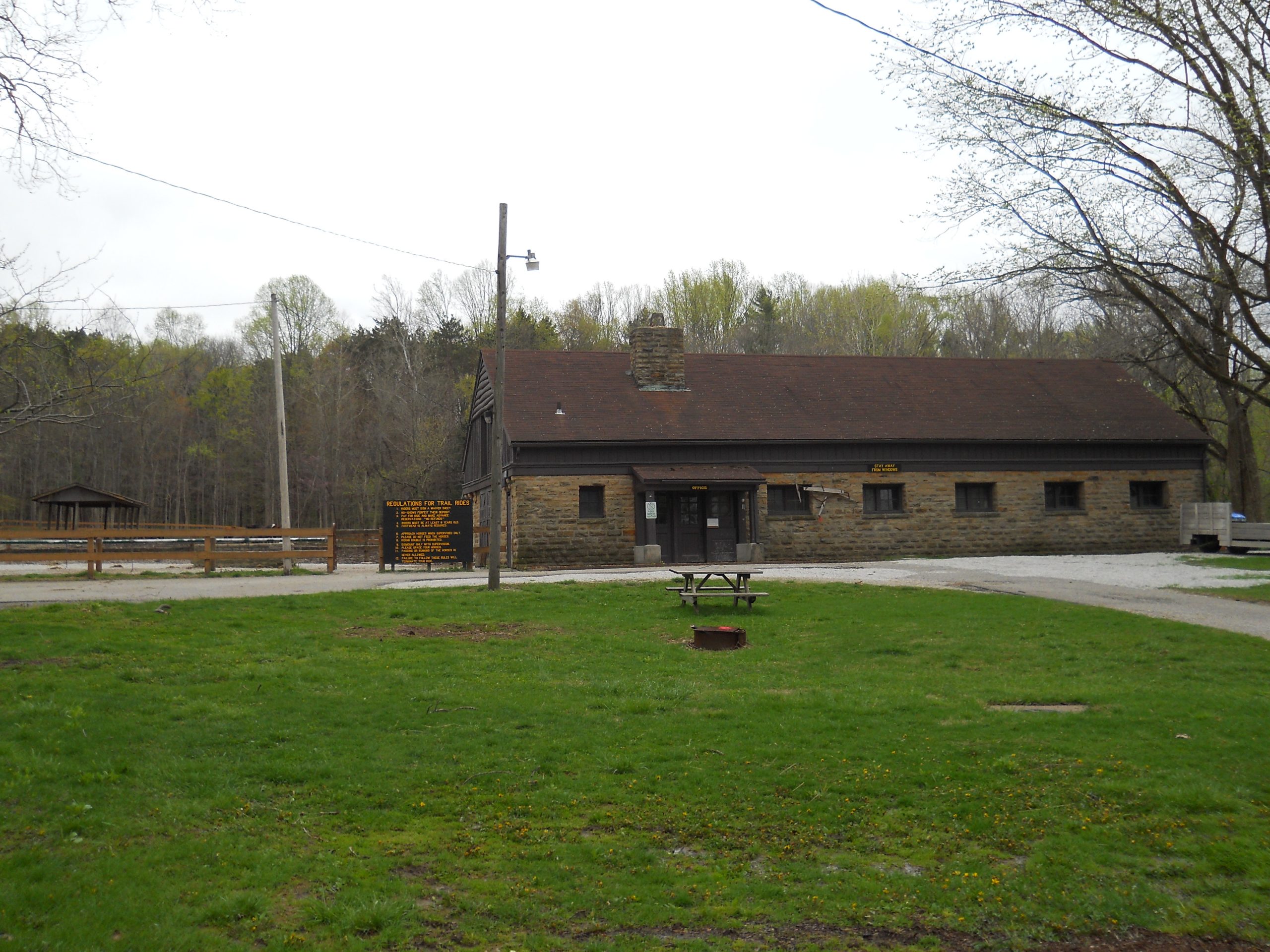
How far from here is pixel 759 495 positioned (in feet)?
100

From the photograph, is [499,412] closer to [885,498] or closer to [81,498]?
[885,498]

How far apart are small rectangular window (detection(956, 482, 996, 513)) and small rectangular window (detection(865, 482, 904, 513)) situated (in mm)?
1936

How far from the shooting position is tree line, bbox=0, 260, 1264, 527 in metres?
54.6

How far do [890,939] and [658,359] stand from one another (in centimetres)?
2885

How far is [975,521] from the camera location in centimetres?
3184

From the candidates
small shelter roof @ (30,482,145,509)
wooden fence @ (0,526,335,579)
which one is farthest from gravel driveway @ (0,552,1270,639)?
small shelter roof @ (30,482,145,509)

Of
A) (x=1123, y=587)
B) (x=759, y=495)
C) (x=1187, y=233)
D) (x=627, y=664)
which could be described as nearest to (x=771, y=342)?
(x=759, y=495)

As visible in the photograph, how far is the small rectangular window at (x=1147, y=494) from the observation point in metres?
33.4

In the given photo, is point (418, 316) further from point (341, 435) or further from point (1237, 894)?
point (1237, 894)

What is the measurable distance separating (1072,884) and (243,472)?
205ft

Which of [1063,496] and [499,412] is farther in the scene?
[1063,496]

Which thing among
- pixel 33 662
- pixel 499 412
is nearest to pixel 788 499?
pixel 499 412

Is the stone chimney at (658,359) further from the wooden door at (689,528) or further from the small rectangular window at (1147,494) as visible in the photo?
the small rectangular window at (1147,494)

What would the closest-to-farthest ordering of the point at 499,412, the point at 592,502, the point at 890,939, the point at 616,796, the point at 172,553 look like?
the point at 890,939 → the point at 616,796 → the point at 499,412 → the point at 172,553 → the point at 592,502
